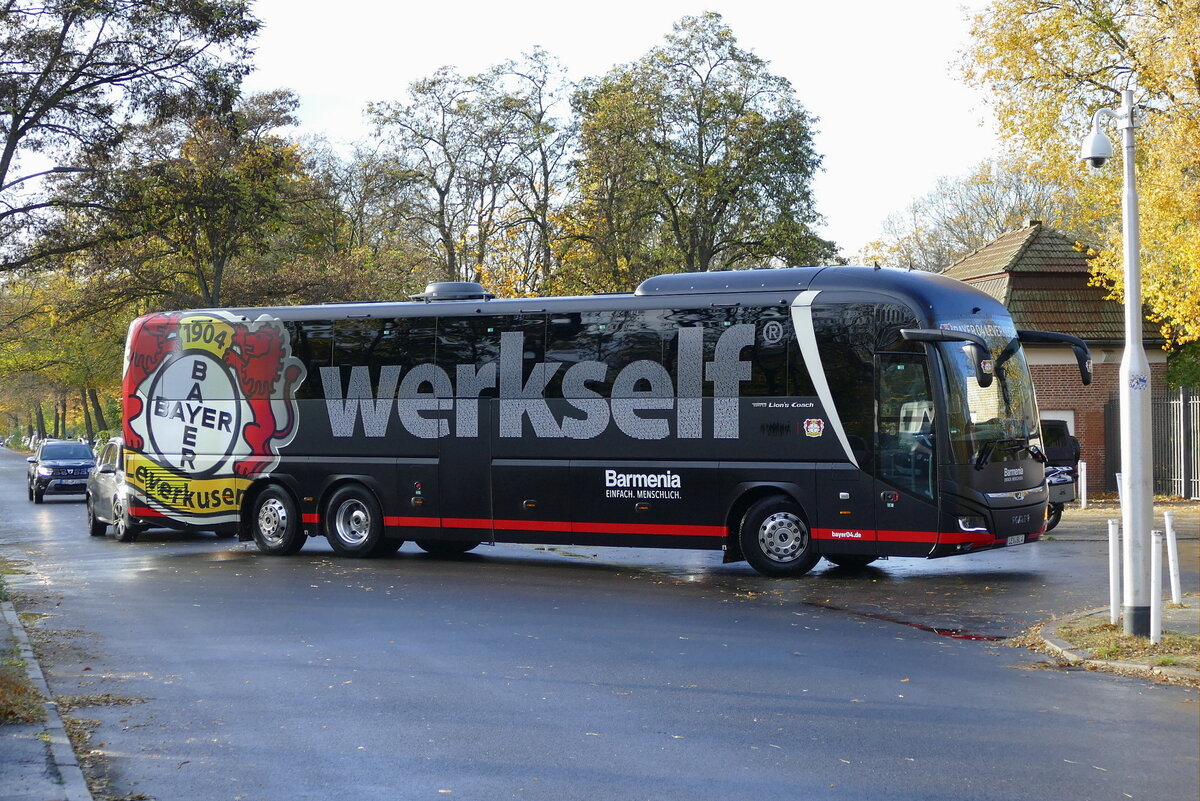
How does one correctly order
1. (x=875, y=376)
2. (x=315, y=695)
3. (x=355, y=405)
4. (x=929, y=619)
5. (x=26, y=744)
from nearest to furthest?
(x=26, y=744) < (x=315, y=695) < (x=929, y=619) < (x=875, y=376) < (x=355, y=405)

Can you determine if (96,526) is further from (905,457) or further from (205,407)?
(905,457)

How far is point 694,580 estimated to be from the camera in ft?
51.7

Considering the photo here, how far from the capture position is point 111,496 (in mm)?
22609

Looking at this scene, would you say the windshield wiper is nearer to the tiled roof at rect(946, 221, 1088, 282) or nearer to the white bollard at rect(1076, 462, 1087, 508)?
the white bollard at rect(1076, 462, 1087, 508)

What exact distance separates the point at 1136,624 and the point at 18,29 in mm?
21537

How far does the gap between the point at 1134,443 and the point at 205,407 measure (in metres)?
13.9

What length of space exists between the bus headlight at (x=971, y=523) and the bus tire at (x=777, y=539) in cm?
170

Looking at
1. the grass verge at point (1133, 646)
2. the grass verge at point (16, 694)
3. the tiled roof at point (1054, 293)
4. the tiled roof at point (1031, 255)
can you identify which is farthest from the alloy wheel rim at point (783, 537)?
the tiled roof at point (1031, 255)

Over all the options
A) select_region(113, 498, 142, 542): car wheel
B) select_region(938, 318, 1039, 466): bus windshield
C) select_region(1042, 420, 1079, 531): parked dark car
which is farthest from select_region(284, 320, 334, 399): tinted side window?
select_region(1042, 420, 1079, 531): parked dark car

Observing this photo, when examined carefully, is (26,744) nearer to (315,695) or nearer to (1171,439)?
(315,695)

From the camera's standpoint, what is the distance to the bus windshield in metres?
14.6

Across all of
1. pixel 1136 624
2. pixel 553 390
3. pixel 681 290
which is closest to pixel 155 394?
pixel 553 390

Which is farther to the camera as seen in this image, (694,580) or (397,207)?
(397,207)

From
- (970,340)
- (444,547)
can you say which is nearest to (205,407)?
(444,547)
